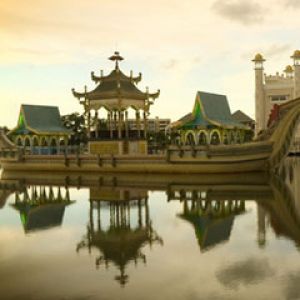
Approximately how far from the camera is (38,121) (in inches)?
1462

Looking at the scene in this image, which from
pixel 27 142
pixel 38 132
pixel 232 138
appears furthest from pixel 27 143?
pixel 232 138

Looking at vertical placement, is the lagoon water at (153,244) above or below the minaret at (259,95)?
below

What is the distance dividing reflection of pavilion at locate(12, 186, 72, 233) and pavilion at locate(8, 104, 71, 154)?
13.4m

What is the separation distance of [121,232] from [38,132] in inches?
1000

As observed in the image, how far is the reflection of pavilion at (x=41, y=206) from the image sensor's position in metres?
Answer: 13.3

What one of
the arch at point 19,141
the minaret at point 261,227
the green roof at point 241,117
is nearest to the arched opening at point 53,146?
the arch at point 19,141

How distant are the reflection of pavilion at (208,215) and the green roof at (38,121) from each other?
65.3ft

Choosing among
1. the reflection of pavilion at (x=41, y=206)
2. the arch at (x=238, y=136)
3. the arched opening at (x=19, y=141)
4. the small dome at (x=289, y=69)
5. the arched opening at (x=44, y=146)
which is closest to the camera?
the reflection of pavilion at (x=41, y=206)

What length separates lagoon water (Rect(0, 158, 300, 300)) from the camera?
279 inches

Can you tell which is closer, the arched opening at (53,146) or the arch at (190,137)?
the arch at (190,137)

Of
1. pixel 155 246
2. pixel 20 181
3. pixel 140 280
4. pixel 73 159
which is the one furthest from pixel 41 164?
pixel 140 280

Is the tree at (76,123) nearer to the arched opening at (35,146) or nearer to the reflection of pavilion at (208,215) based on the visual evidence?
the arched opening at (35,146)

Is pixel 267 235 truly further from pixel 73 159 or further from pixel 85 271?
pixel 73 159

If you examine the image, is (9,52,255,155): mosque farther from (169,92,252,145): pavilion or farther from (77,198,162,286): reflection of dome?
(77,198,162,286): reflection of dome
